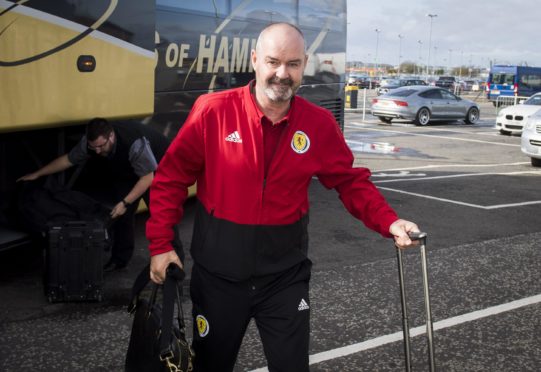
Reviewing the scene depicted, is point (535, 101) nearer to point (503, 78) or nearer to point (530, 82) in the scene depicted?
point (530, 82)

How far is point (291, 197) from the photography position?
2.92 m

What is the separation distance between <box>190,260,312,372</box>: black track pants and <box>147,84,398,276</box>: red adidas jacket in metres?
0.08

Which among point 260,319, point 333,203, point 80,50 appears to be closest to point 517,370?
point 260,319

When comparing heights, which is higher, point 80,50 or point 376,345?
point 80,50

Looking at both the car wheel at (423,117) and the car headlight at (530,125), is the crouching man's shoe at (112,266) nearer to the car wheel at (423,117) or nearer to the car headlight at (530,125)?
the car headlight at (530,125)

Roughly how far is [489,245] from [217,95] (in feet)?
18.1

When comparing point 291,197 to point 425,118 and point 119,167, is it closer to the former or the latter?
point 119,167

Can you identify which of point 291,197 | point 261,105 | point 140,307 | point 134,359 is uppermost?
point 261,105

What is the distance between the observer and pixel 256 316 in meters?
2.93

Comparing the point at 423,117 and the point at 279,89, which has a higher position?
the point at 279,89

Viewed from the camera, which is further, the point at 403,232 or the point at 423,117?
the point at 423,117

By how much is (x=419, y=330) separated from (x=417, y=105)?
68.4 feet

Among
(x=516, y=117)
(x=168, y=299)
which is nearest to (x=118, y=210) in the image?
(x=168, y=299)

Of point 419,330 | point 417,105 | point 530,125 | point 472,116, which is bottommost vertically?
point 419,330
